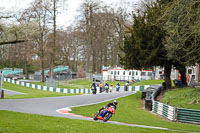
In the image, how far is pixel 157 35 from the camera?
29.9 meters

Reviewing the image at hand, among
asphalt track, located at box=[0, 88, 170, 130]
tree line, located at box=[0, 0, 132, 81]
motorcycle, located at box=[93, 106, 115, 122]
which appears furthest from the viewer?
tree line, located at box=[0, 0, 132, 81]

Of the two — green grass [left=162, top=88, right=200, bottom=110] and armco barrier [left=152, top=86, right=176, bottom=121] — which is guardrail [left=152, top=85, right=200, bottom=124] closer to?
armco barrier [left=152, top=86, right=176, bottom=121]

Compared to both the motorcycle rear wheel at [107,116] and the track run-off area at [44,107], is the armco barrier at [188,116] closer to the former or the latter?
the track run-off area at [44,107]

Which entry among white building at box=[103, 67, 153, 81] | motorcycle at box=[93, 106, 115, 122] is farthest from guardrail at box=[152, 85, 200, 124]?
white building at box=[103, 67, 153, 81]

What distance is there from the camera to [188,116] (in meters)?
18.4

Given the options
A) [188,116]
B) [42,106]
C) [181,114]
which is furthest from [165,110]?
[42,106]

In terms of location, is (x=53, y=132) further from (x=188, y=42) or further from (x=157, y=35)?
(x=157, y=35)

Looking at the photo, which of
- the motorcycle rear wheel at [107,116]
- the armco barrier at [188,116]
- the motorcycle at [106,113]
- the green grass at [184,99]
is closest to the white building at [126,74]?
the green grass at [184,99]

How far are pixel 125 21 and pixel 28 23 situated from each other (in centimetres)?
4556

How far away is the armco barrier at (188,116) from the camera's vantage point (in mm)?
17881

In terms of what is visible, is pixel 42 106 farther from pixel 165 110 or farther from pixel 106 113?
pixel 165 110

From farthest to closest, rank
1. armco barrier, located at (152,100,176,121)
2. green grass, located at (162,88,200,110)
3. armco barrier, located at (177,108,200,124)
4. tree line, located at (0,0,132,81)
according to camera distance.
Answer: tree line, located at (0,0,132,81) < green grass, located at (162,88,200,110) < armco barrier, located at (152,100,176,121) < armco barrier, located at (177,108,200,124)

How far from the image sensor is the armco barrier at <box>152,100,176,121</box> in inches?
751

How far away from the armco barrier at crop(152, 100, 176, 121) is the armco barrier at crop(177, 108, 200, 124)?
363mm
